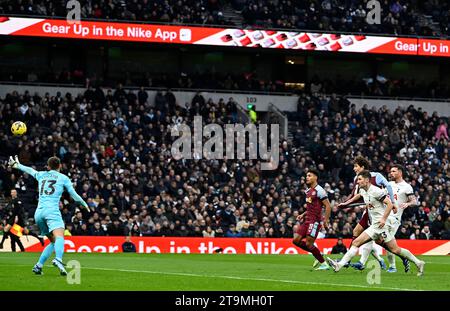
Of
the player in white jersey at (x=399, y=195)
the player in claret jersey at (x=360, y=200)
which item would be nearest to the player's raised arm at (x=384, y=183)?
the player in claret jersey at (x=360, y=200)

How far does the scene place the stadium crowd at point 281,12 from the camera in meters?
42.6

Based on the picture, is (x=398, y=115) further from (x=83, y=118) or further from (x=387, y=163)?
(x=83, y=118)

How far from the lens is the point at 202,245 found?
3409cm

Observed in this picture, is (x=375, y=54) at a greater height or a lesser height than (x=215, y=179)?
greater

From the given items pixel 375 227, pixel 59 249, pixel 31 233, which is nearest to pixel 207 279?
pixel 59 249

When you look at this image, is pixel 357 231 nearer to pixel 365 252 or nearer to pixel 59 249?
pixel 365 252

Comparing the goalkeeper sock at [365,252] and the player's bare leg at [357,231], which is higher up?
the player's bare leg at [357,231]

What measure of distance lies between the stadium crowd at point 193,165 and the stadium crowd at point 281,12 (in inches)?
142

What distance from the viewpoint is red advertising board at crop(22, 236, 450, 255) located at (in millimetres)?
32469

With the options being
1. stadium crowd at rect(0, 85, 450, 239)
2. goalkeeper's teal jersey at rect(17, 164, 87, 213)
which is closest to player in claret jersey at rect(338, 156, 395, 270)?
goalkeeper's teal jersey at rect(17, 164, 87, 213)

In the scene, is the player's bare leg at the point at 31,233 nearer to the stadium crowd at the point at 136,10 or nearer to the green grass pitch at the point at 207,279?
the green grass pitch at the point at 207,279

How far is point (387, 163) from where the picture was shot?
139 feet
